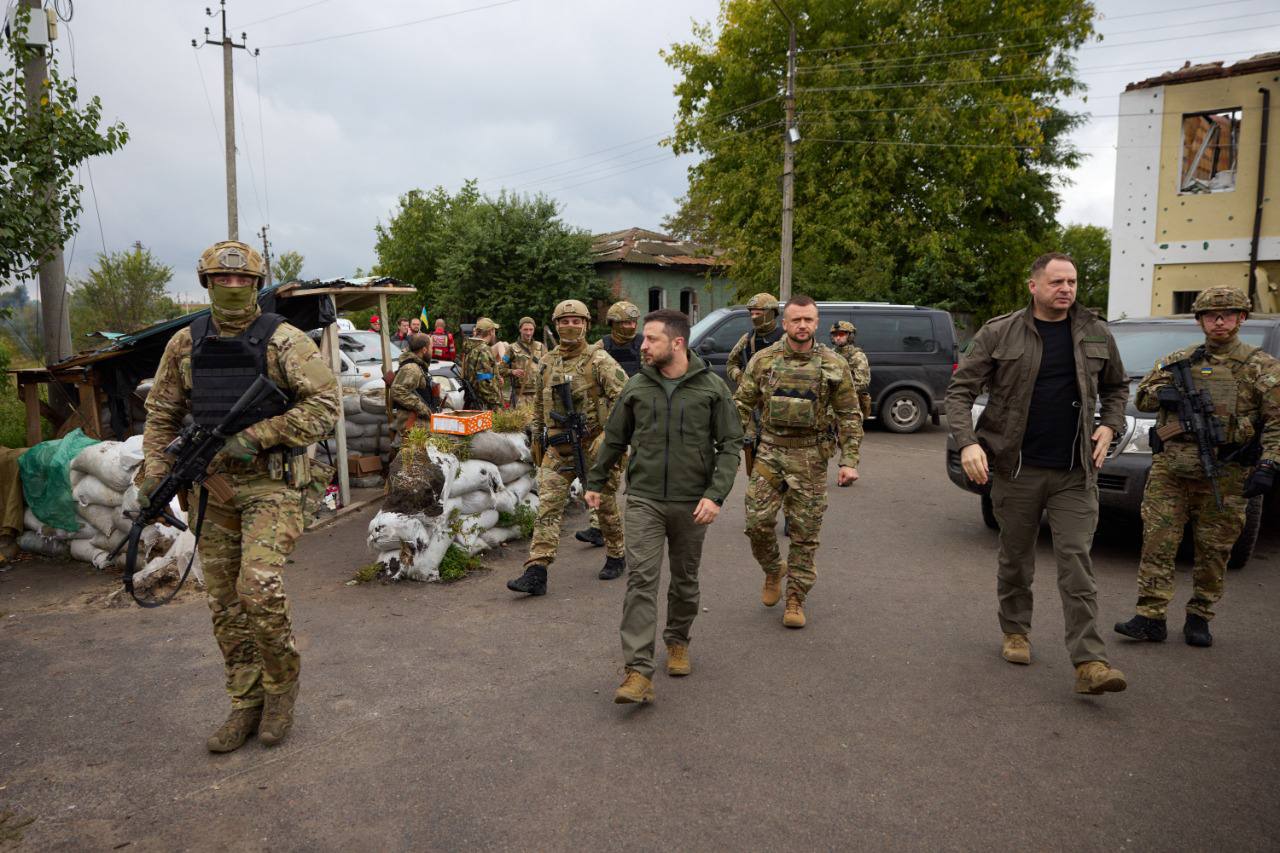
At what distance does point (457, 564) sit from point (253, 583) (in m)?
2.73

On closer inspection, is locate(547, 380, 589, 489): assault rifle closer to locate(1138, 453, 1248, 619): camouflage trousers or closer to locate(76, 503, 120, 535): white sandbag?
locate(76, 503, 120, 535): white sandbag

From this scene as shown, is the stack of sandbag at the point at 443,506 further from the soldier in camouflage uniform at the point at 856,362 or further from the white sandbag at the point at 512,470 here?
the soldier in camouflage uniform at the point at 856,362

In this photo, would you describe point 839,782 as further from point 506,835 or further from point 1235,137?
point 1235,137

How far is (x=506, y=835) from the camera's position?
287 cm

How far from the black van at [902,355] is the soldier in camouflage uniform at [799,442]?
848 centimetres

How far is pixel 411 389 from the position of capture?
8898mm

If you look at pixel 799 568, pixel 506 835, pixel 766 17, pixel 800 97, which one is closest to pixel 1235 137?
pixel 800 97

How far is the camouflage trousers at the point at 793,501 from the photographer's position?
489 centimetres

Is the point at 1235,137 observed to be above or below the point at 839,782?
above

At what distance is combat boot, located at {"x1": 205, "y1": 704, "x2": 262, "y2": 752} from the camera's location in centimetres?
347

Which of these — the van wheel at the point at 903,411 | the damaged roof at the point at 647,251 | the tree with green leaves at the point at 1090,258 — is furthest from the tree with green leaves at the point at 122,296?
the tree with green leaves at the point at 1090,258

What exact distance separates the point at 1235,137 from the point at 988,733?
19.8 m

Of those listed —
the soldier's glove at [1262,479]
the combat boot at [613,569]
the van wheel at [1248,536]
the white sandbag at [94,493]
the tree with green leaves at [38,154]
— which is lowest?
the combat boot at [613,569]

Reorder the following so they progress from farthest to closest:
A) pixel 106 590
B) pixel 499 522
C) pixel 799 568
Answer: pixel 499 522
pixel 106 590
pixel 799 568
